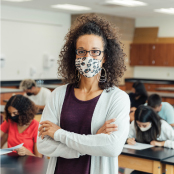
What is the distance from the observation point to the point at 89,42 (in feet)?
5.09

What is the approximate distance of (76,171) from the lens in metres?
1.54

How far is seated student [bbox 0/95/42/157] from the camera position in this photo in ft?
10.9

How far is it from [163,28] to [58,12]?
3739 mm

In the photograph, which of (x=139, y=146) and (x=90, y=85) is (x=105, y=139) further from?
(x=139, y=146)

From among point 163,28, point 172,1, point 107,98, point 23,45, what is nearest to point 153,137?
point 107,98

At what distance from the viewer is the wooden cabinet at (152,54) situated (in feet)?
38.4

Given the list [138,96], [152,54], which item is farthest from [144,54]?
[138,96]

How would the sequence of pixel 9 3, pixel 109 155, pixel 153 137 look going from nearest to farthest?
1. pixel 109 155
2. pixel 153 137
3. pixel 9 3

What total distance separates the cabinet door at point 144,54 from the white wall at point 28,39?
113 inches

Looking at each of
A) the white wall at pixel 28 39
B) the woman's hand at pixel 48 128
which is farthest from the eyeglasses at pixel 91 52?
the white wall at pixel 28 39

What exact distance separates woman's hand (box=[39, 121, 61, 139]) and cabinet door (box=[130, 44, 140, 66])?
1102 cm

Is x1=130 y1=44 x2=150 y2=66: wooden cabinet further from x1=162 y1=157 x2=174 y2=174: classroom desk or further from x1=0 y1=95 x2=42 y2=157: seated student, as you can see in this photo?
x1=162 y1=157 x2=174 y2=174: classroom desk

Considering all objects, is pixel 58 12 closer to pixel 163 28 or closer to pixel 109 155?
pixel 163 28

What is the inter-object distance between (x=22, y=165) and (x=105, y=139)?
1352 mm
